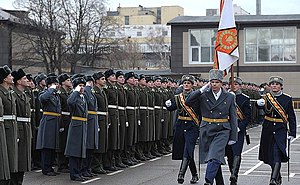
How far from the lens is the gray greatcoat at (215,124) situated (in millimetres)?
10984

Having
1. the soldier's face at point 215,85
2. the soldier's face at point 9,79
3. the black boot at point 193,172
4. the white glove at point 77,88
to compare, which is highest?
the soldier's face at point 9,79

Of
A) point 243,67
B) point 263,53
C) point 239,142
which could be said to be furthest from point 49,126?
point 263,53

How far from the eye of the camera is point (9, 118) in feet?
33.3

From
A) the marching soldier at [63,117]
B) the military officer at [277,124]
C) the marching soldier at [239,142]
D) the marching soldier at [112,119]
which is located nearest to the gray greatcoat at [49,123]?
the marching soldier at [63,117]

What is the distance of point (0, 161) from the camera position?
31.5 ft

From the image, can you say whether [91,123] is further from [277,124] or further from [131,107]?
[277,124]

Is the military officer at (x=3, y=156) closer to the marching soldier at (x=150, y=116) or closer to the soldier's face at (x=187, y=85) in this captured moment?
the soldier's face at (x=187, y=85)

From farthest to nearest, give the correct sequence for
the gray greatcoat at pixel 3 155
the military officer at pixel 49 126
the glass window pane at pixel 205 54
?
the glass window pane at pixel 205 54
the military officer at pixel 49 126
the gray greatcoat at pixel 3 155

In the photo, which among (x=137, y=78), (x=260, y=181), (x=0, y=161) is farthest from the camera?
(x=137, y=78)

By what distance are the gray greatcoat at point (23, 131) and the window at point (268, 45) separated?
138 feet

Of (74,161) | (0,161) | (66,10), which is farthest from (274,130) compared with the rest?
(66,10)

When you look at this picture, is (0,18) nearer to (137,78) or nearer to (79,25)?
(79,25)

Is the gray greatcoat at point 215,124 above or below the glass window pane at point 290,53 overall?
below

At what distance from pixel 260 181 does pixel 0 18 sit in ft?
136
